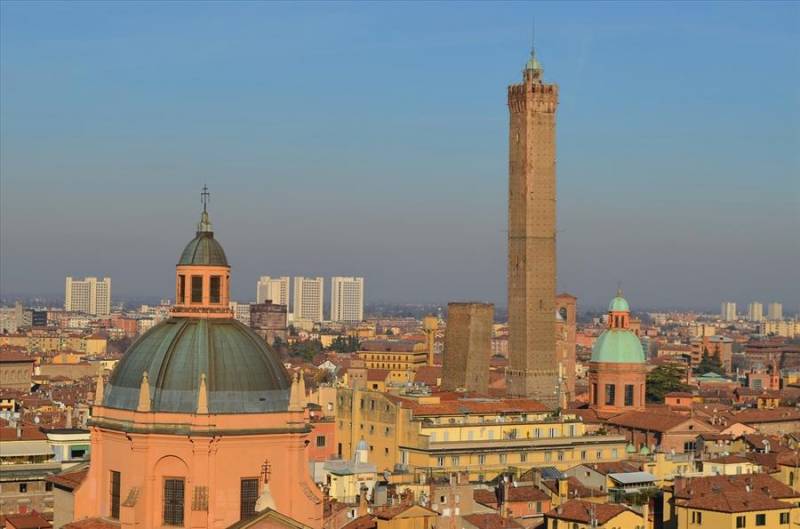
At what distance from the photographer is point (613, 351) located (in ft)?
219

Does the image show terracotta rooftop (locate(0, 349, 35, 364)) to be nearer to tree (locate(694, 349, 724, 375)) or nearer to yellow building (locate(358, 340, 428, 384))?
yellow building (locate(358, 340, 428, 384))

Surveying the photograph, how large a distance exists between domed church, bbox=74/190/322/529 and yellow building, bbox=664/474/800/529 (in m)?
11.0

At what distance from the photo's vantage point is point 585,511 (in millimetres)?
34375

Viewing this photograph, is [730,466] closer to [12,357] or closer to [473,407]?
[473,407]

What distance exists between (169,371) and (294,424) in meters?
1.86

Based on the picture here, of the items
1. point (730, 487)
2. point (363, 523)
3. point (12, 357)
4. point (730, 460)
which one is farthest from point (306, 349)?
point (363, 523)

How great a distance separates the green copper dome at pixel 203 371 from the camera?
24188mm

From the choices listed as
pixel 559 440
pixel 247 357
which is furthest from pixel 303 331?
pixel 247 357

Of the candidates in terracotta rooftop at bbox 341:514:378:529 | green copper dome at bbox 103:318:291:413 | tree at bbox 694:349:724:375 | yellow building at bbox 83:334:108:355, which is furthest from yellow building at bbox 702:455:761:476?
yellow building at bbox 83:334:108:355

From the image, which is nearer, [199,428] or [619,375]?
[199,428]

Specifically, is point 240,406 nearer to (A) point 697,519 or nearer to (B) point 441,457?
(A) point 697,519

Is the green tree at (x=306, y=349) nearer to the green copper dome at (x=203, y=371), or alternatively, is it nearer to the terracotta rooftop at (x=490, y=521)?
the terracotta rooftop at (x=490, y=521)

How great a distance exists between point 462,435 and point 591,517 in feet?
57.5

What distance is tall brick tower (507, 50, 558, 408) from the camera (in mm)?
72438
